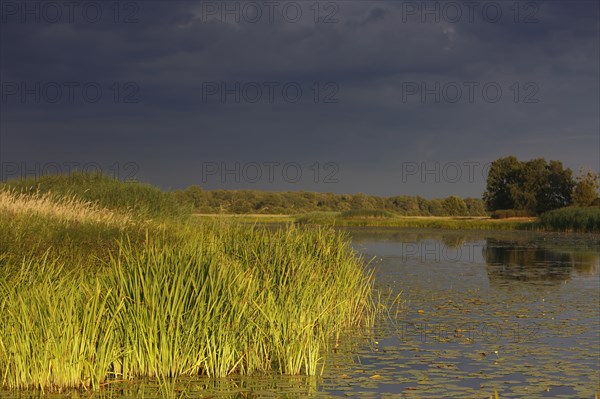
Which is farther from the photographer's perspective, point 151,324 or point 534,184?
point 534,184

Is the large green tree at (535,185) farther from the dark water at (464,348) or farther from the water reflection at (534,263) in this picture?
the dark water at (464,348)

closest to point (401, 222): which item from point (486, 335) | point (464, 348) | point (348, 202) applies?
point (486, 335)

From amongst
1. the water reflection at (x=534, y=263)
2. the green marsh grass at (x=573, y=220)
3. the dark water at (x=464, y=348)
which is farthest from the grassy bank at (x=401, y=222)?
the dark water at (x=464, y=348)

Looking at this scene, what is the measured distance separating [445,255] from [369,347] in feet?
80.2

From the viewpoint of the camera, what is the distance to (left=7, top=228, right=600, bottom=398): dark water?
33.4ft

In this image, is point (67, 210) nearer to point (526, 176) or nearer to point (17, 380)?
point (17, 380)

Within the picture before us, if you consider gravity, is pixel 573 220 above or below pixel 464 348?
above

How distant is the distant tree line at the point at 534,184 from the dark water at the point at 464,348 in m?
55.2

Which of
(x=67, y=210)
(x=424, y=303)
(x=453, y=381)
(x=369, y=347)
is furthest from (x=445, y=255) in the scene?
(x=453, y=381)

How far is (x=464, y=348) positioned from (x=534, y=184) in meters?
72.3

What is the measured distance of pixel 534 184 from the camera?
8131 cm

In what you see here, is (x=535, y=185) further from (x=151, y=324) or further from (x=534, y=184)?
(x=151, y=324)

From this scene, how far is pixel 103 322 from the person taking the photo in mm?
10203

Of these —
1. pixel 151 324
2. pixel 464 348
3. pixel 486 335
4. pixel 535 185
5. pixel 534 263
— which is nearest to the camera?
pixel 151 324
